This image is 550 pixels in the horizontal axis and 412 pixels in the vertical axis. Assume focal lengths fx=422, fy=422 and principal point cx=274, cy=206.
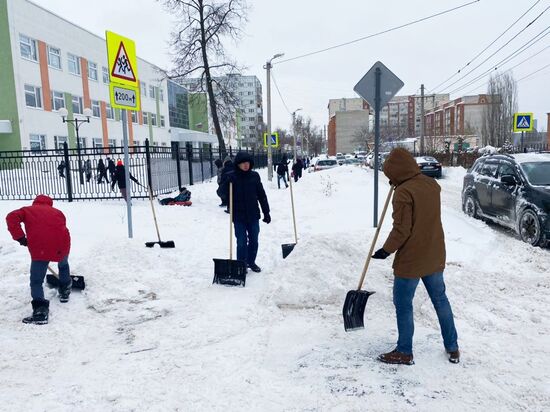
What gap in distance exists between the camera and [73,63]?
36344mm

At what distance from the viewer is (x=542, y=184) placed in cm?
793

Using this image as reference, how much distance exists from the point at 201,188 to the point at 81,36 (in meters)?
29.3

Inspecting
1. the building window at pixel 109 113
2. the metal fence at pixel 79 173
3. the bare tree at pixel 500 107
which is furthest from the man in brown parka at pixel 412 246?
the bare tree at pixel 500 107

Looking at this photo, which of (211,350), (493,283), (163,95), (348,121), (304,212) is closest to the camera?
(211,350)

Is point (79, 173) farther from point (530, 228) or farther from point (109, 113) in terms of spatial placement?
point (109, 113)

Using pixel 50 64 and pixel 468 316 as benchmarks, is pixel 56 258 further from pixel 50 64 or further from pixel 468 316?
pixel 50 64

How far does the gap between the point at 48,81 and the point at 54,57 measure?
2.43m

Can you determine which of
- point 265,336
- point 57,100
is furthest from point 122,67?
point 57,100

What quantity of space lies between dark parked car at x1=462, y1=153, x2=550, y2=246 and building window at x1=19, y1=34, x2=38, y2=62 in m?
31.5

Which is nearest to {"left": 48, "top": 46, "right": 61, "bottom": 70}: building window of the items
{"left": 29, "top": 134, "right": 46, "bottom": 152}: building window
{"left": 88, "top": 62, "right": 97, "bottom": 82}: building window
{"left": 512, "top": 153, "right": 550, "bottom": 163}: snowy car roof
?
{"left": 88, "top": 62, "right": 97, "bottom": 82}: building window

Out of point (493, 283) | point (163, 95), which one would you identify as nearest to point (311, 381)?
point (493, 283)

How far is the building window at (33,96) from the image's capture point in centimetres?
3022

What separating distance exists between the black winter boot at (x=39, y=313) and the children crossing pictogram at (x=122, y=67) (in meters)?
3.75

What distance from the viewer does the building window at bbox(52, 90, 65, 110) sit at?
3328 cm
